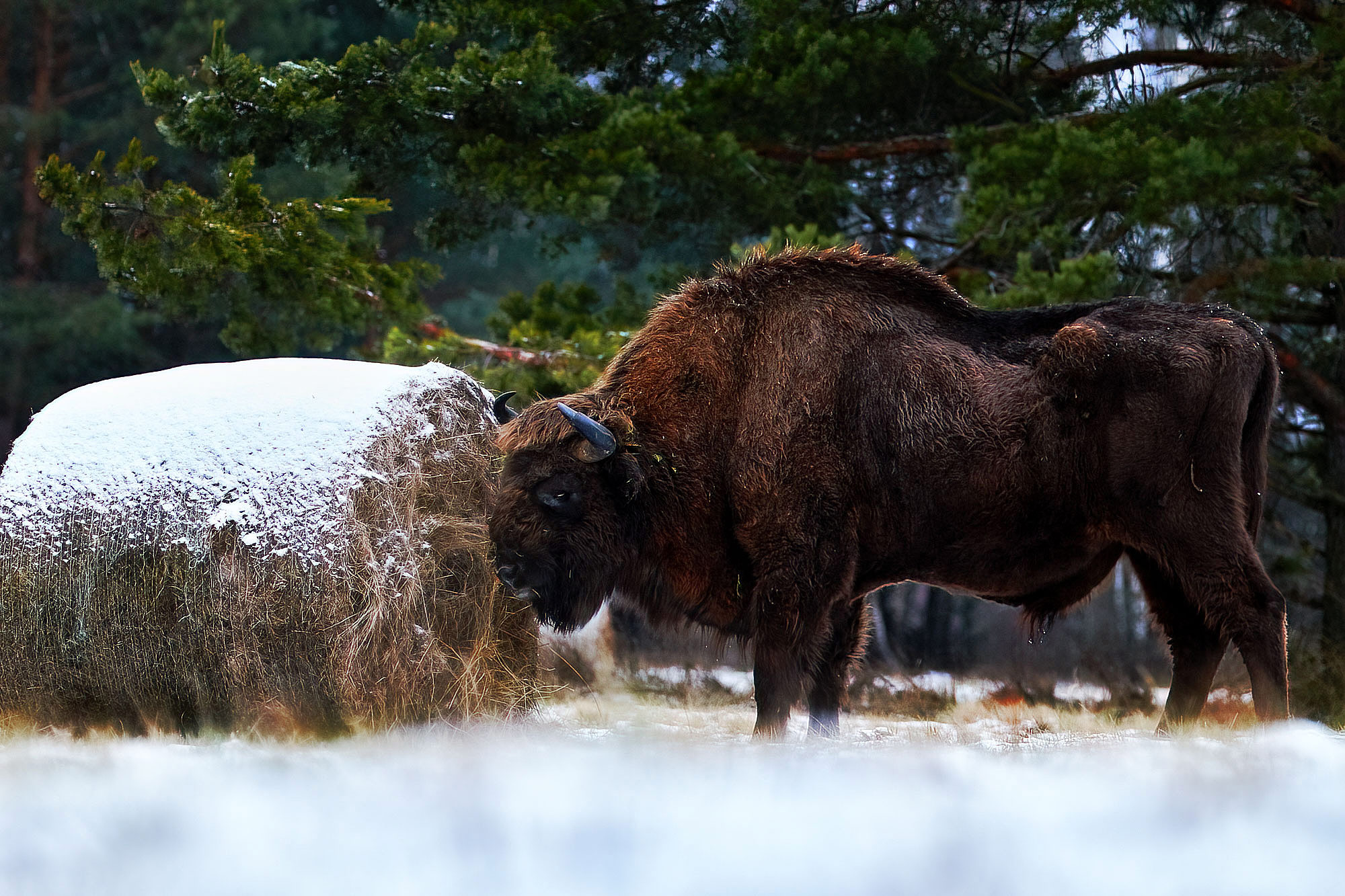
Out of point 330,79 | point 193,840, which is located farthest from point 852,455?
point 330,79

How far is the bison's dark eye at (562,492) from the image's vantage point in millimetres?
5121

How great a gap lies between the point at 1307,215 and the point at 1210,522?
6239 mm

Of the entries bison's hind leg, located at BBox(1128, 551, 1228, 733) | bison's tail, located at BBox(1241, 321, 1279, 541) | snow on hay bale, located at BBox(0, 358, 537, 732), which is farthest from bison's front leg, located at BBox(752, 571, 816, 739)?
bison's tail, located at BBox(1241, 321, 1279, 541)

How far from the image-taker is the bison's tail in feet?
17.1

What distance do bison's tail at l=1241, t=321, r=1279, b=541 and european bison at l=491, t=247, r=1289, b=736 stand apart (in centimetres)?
1

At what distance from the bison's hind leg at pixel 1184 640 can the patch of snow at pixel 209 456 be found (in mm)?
3492

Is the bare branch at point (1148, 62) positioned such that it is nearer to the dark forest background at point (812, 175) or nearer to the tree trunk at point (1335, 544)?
the dark forest background at point (812, 175)

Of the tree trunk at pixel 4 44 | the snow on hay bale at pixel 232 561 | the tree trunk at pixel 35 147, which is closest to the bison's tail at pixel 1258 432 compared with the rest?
the snow on hay bale at pixel 232 561

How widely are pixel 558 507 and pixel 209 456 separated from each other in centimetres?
148

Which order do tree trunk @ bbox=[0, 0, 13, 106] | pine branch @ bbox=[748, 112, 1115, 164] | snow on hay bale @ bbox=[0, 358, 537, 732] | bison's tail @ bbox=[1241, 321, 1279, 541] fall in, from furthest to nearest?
tree trunk @ bbox=[0, 0, 13, 106], pine branch @ bbox=[748, 112, 1115, 164], bison's tail @ bbox=[1241, 321, 1279, 541], snow on hay bale @ bbox=[0, 358, 537, 732]

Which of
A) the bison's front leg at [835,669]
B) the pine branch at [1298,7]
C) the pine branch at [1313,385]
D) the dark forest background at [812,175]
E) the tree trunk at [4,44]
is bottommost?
the bison's front leg at [835,669]

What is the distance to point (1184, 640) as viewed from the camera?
545 centimetres

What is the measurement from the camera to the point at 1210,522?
4941mm

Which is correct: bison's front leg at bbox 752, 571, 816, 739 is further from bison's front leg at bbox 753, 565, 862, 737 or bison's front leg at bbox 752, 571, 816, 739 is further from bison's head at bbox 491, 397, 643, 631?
bison's head at bbox 491, 397, 643, 631
